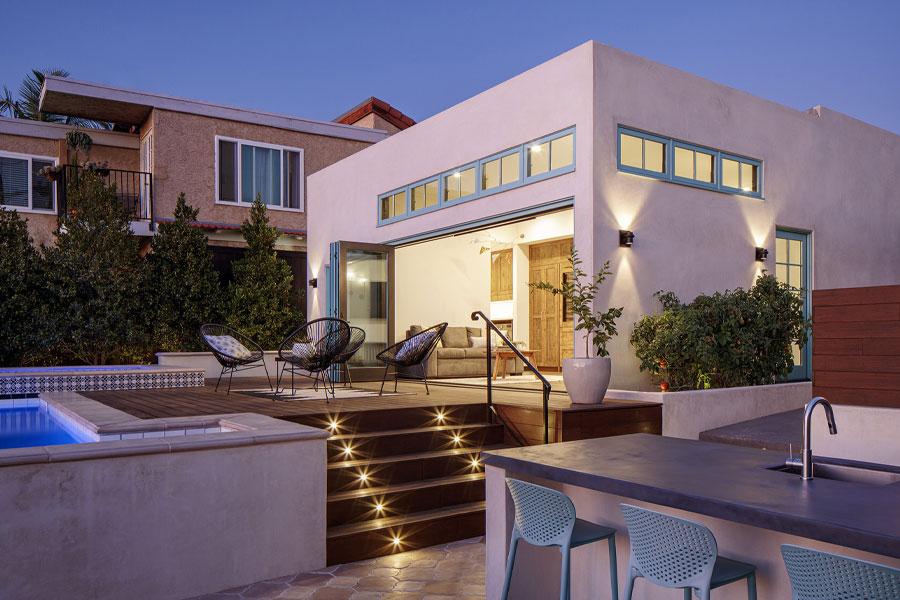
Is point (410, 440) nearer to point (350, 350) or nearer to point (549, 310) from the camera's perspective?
point (350, 350)

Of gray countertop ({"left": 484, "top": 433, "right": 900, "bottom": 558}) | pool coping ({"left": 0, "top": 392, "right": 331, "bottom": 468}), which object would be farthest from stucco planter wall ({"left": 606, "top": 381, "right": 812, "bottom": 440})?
pool coping ({"left": 0, "top": 392, "right": 331, "bottom": 468})

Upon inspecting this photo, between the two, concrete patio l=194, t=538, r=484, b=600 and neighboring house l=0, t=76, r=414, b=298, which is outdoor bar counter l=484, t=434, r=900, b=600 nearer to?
concrete patio l=194, t=538, r=484, b=600

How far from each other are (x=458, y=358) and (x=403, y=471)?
5.54 meters

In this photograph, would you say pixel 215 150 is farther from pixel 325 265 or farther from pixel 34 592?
pixel 34 592

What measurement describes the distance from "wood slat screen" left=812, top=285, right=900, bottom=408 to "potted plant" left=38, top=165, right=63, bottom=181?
1337 centimetres

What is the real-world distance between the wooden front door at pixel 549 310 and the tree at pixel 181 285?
560 cm

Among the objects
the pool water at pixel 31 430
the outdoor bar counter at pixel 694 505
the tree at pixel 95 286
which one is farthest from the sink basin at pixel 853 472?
the tree at pixel 95 286

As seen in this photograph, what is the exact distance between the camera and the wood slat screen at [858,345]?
427 cm

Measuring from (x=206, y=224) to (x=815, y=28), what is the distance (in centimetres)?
Result: 3631

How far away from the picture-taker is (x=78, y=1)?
119 feet

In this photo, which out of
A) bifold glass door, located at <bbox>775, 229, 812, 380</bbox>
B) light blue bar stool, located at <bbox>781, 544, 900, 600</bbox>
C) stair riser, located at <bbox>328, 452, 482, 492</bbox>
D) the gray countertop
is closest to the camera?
light blue bar stool, located at <bbox>781, 544, 900, 600</bbox>

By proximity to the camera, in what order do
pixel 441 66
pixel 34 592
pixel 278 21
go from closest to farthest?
pixel 34 592, pixel 278 21, pixel 441 66

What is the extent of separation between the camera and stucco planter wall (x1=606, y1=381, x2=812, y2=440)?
6703 mm

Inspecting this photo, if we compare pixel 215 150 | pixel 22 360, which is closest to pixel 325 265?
pixel 215 150
